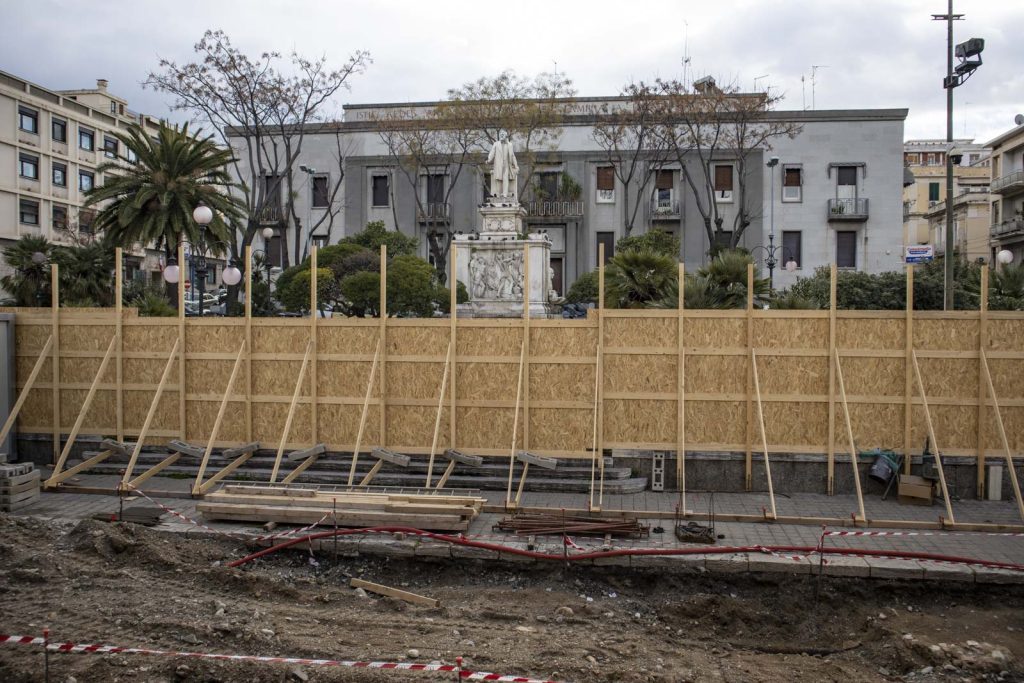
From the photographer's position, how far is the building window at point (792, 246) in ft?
136

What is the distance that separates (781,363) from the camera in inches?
533

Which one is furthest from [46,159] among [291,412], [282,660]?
[282,660]

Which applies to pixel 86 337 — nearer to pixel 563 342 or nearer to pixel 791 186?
pixel 563 342

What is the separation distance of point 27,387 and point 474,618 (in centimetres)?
1010

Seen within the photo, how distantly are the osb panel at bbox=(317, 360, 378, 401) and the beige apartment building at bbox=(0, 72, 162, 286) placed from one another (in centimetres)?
3467

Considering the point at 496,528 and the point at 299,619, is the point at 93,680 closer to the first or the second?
the point at 299,619

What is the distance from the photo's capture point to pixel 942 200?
58.6 m

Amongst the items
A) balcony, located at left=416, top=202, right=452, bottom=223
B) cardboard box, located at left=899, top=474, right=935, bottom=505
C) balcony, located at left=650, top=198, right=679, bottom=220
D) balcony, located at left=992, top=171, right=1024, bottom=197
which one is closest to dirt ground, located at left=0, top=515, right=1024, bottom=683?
cardboard box, located at left=899, top=474, right=935, bottom=505

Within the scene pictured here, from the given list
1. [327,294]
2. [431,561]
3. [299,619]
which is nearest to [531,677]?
[299,619]

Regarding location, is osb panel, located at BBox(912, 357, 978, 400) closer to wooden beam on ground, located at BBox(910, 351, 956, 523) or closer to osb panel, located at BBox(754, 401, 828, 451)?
wooden beam on ground, located at BBox(910, 351, 956, 523)

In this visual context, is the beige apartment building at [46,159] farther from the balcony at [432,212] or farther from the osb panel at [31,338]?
the osb panel at [31,338]

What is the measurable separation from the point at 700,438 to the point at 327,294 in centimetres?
1736

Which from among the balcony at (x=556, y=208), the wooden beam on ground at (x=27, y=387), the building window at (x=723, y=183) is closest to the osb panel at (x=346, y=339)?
the wooden beam on ground at (x=27, y=387)

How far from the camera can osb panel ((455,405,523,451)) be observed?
14078mm
